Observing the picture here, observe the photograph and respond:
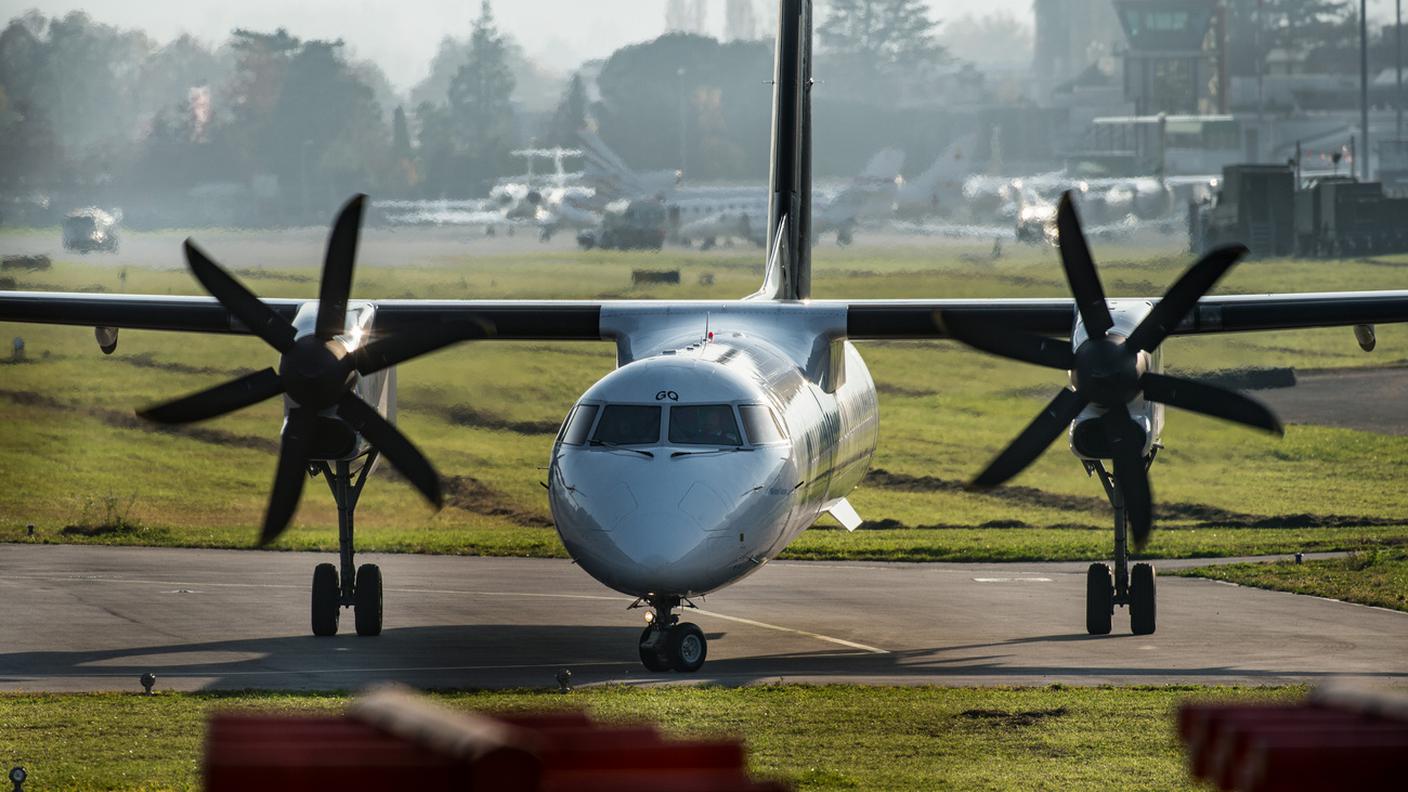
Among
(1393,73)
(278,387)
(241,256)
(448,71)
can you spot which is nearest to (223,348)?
(241,256)

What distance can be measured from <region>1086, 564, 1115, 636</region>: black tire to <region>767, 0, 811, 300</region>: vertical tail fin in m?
6.09

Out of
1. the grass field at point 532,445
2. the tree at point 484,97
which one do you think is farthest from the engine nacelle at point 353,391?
the tree at point 484,97

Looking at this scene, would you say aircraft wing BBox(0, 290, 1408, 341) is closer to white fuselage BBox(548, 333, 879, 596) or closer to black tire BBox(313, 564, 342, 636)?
white fuselage BBox(548, 333, 879, 596)

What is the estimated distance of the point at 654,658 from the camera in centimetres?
1955

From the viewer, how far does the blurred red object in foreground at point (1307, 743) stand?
5484 mm

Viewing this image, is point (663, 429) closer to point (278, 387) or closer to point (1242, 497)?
point (278, 387)

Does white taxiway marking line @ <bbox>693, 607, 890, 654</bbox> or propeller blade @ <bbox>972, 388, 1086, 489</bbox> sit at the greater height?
propeller blade @ <bbox>972, 388, 1086, 489</bbox>

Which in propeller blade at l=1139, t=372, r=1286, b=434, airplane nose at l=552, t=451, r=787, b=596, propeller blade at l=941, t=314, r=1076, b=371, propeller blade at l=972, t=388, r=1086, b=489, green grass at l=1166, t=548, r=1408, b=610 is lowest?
green grass at l=1166, t=548, r=1408, b=610

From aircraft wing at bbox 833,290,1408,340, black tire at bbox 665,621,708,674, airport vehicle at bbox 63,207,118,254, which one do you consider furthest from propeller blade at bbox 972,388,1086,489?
airport vehicle at bbox 63,207,118,254

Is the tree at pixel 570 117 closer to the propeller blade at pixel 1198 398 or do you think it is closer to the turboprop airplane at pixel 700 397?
the turboprop airplane at pixel 700 397

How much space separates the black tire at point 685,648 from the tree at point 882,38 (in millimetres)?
63209

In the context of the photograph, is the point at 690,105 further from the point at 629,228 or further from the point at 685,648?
the point at 685,648

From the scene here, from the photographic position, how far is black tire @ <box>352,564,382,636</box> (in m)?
23.1

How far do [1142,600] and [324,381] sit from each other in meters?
10.1
